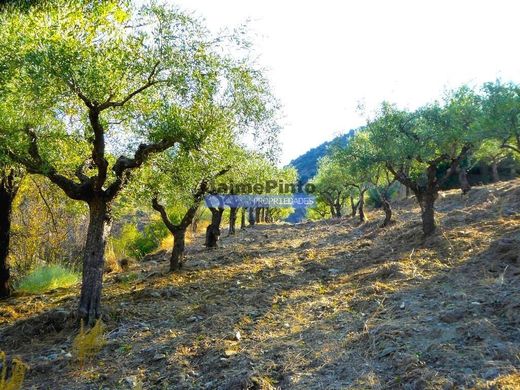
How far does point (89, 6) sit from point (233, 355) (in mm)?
6090

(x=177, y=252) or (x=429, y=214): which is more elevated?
(x=429, y=214)

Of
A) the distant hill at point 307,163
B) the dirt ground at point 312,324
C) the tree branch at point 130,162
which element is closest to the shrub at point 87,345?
the dirt ground at point 312,324

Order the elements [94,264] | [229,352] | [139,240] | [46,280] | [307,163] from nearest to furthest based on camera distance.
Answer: [229,352]
[94,264]
[46,280]
[139,240]
[307,163]

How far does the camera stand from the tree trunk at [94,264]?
27.8 ft

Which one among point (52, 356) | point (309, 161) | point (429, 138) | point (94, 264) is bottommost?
point (52, 356)

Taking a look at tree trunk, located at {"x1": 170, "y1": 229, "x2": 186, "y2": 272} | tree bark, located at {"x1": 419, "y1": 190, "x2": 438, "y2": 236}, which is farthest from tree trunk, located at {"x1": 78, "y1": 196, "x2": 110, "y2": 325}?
tree bark, located at {"x1": 419, "y1": 190, "x2": 438, "y2": 236}

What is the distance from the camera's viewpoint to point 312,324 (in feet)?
25.6

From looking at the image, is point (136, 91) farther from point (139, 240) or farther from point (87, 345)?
point (139, 240)

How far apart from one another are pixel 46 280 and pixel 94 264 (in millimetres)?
5926

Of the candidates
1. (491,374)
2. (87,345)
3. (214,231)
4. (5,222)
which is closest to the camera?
(491,374)

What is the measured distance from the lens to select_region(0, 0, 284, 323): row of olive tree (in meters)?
6.40

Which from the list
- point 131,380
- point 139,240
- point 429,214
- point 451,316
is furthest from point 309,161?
point 131,380

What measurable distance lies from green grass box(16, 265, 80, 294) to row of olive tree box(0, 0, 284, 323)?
4.83 m

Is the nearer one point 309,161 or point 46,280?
point 46,280
